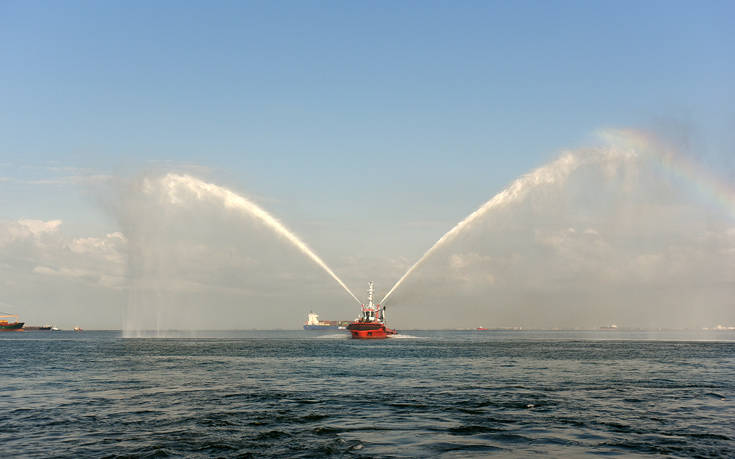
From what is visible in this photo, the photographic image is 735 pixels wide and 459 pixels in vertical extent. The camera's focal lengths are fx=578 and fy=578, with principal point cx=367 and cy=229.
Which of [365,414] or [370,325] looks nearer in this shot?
[365,414]

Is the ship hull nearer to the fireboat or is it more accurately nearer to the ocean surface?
the fireboat

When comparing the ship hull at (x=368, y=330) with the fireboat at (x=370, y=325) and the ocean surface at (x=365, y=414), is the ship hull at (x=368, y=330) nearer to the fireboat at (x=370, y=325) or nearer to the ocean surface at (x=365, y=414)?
the fireboat at (x=370, y=325)

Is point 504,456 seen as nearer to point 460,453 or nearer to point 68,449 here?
point 460,453

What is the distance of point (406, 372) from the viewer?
181 ft

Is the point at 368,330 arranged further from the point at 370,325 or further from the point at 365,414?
the point at 365,414

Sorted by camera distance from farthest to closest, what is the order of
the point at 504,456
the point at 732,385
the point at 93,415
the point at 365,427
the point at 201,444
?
the point at 732,385, the point at 93,415, the point at 365,427, the point at 201,444, the point at 504,456

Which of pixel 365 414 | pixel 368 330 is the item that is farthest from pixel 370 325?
pixel 365 414

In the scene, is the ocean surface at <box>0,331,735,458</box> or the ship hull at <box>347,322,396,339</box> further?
the ship hull at <box>347,322,396,339</box>

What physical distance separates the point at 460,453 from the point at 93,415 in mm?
19958

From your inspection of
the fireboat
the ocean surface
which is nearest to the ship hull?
the fireboat

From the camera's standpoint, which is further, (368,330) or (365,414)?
(368,330)

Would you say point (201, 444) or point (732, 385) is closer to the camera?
point (201, 444)

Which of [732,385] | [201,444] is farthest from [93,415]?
[732,385]

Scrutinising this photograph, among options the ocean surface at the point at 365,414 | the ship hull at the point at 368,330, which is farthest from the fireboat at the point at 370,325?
the ocean surface at the point at 365,414
